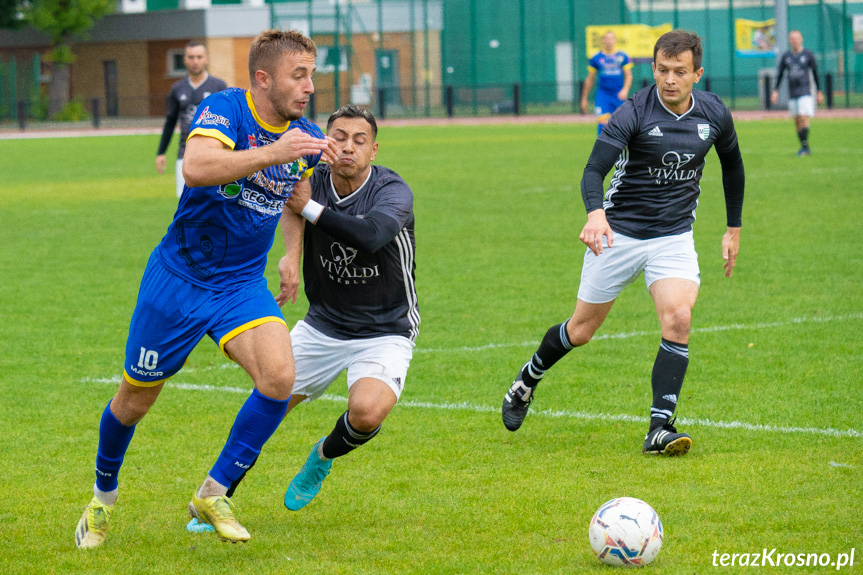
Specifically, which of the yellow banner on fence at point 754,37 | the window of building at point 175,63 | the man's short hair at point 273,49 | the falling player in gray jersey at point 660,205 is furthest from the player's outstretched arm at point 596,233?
the window of building at point 175,63

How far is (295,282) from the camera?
5148 mm

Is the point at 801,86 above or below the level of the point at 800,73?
below

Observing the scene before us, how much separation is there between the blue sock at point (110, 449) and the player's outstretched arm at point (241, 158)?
3.88 feet

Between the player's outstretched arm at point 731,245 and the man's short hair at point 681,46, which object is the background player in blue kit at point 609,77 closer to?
the player's outstretched arm at point 731,245

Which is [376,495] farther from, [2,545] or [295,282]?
[2,545]

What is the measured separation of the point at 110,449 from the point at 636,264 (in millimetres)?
3145

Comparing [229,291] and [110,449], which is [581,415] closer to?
[229,291]

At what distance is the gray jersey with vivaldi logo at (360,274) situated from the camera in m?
5.33

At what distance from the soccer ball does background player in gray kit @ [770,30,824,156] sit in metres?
19.8

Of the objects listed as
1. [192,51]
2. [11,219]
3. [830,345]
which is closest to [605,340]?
[830,345]

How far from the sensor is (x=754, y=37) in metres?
46.2

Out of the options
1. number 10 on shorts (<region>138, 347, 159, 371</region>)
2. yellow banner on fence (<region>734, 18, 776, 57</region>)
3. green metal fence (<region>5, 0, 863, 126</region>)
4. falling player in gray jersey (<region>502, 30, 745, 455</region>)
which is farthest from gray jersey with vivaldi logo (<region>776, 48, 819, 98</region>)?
yellow banner on fence (<region>734, 18, 776, 57</region>)

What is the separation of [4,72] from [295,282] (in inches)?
2145

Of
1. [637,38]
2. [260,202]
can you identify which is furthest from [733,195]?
[637,38]
